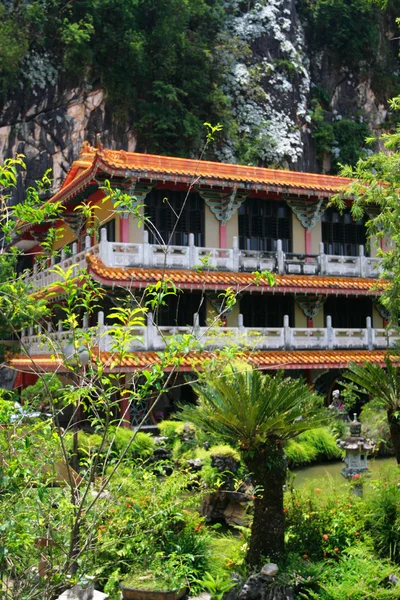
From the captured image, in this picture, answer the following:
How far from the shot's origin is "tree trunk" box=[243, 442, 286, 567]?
8562 millimetres

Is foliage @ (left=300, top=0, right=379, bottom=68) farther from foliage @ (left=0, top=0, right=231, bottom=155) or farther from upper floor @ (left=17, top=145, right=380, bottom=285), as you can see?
upper floor @ (left=17, top=145, right=380, bottom=285)

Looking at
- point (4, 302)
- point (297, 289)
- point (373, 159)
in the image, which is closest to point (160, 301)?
point (4, 302)

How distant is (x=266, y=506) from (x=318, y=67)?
43.4m

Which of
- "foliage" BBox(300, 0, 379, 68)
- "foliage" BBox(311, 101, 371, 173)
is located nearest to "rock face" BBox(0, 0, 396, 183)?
"foliage" BBox(311, 101, 371, 173)

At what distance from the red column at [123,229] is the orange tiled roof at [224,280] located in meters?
1.69

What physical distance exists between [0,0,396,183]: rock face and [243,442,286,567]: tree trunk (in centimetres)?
2748

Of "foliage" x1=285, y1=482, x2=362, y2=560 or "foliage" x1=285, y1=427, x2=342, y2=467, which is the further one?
"foliage" x1=285, y1=427, x2=342, y2=467

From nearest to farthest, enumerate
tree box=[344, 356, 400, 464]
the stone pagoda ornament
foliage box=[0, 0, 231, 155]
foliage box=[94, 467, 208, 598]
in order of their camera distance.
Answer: foliage box=[94, 467, 208, 598] → tree box=[344, 356, 400, 464] → the stone pagoda ornament → foliage box=[0, 0, 231, 155]

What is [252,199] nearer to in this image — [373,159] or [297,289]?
[297,289]

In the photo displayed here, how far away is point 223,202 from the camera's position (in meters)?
22.3

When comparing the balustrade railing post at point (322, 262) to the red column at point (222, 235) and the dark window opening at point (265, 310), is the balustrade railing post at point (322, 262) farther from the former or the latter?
the red column at point (222, 235)

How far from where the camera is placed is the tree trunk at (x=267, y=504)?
8.56 meters

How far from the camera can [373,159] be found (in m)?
14.3

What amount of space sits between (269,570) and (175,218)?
14.6 metres
